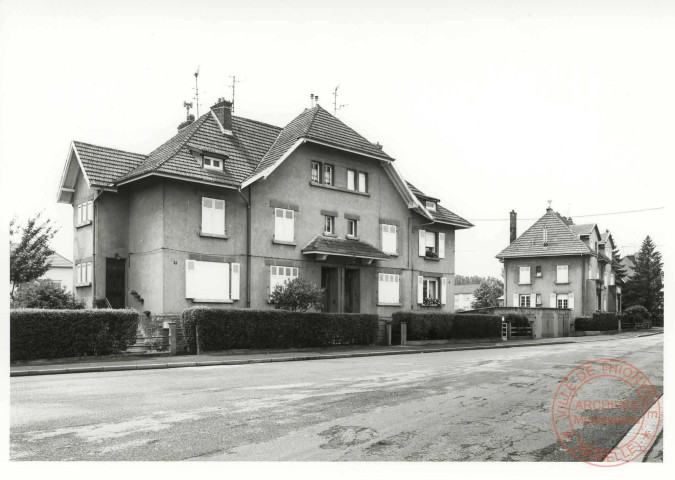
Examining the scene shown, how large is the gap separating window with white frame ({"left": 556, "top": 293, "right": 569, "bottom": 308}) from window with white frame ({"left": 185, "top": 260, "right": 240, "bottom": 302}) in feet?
118

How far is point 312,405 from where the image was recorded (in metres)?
11.1

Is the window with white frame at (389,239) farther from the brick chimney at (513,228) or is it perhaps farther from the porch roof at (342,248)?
the brick chimney at (513,228)

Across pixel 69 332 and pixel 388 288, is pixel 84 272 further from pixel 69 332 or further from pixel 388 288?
pixel 388 288

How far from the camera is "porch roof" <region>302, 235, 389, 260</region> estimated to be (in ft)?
101

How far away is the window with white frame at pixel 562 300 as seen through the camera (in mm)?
55906

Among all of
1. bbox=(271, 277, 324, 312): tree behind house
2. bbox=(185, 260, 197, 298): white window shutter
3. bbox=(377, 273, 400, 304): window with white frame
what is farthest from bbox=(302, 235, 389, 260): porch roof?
bbox=(185, 260, 197, 298): white window shutter

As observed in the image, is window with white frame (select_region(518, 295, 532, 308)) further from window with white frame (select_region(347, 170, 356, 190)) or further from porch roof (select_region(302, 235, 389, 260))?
window with white frame (select_region(347, 170, 356, 190))

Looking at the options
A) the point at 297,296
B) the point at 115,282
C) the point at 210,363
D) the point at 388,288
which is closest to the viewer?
the point at 210,363

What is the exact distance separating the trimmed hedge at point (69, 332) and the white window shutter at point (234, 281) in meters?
6.68

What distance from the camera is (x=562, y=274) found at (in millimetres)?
55875

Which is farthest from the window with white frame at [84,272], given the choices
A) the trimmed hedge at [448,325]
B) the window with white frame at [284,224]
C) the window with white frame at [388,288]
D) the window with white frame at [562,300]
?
Answer: the window with white frame at [562,300]

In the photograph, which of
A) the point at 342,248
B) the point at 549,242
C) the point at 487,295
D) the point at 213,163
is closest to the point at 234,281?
the point at 213,163

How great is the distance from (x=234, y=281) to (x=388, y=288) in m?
9.75

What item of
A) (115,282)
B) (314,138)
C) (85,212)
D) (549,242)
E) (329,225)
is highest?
(314,138)
